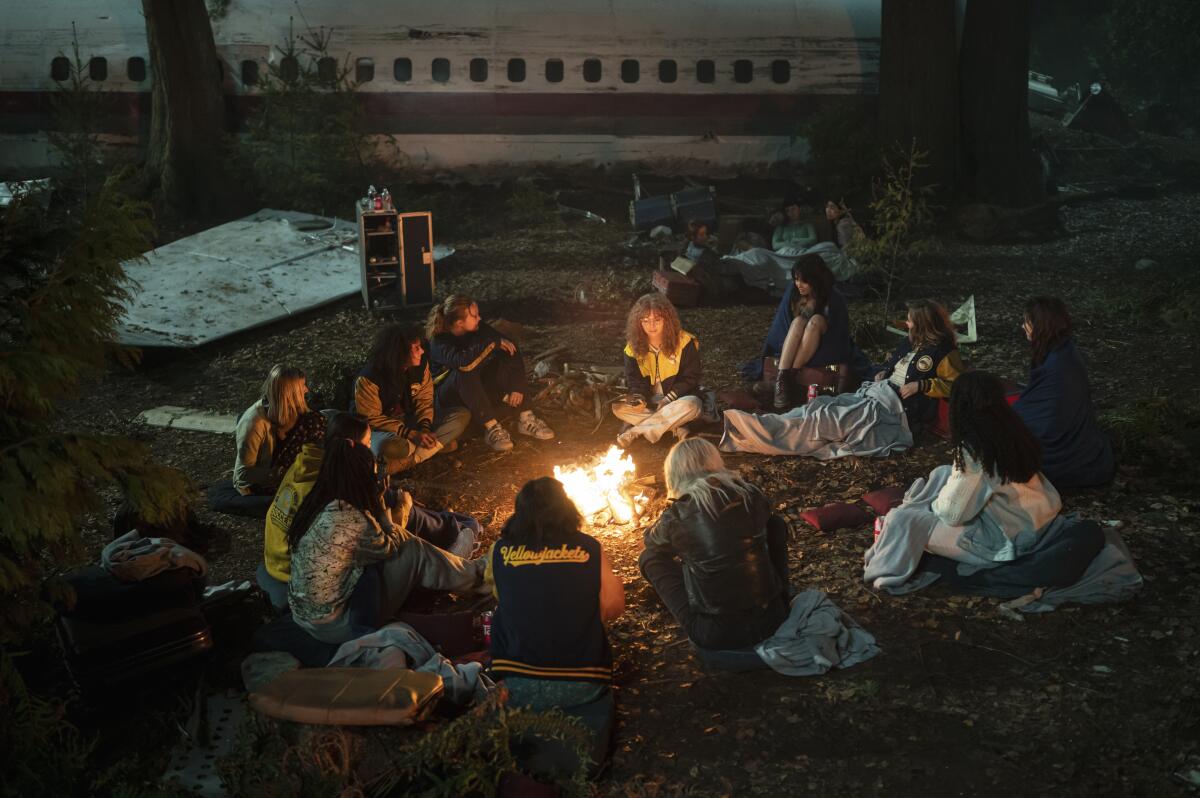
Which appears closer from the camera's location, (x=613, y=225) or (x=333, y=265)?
(x=333, y=265)

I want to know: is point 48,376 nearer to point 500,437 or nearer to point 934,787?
point 934,787

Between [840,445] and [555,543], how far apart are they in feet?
13.2

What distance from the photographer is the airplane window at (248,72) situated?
1878 cm

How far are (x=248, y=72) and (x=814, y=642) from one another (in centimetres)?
1642

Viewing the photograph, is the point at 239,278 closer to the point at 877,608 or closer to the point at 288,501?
the point at 288,501

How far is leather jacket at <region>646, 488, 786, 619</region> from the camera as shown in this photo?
17.6 feet

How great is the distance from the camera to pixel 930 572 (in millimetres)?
6430

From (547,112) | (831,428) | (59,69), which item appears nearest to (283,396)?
(831,428)

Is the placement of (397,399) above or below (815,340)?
below

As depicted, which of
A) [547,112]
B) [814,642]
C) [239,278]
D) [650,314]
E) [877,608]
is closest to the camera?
[814,642]

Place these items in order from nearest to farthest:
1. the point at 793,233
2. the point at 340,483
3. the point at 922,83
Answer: the point at 340,483
the point at 793,233
the point at 922,83

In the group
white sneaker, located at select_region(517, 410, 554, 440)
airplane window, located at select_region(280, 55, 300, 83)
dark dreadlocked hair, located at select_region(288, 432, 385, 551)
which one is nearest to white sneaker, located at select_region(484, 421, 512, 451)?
white sneaker, located at select_region(517, 410, 554, 440)

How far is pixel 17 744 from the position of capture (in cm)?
459

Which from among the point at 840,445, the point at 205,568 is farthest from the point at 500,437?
the point at 205,568
